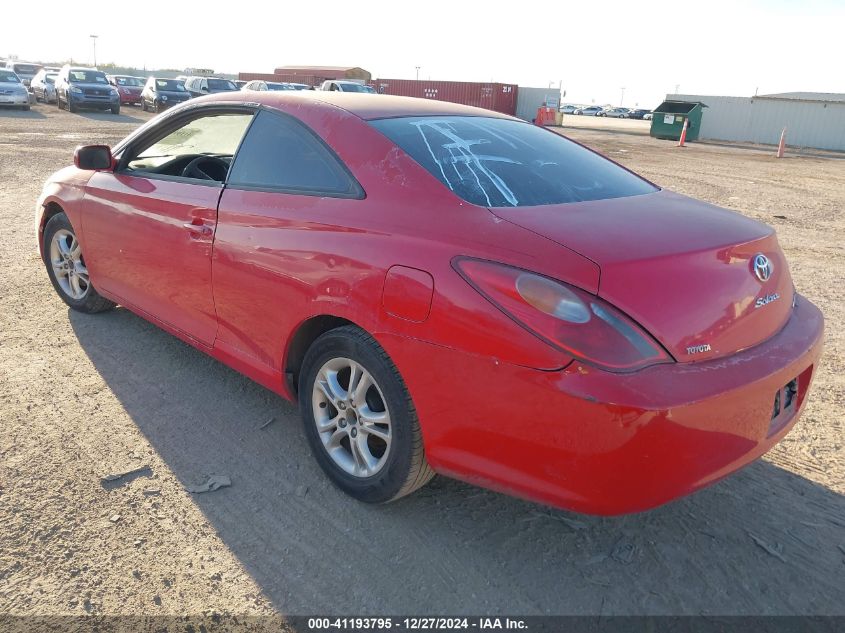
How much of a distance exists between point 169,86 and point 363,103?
1248 inches

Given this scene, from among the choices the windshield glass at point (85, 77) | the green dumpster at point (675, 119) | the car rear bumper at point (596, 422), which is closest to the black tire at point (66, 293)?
the car rear bumper at point (596, 422)

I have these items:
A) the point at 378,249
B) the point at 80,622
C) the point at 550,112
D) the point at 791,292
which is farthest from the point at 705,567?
the point at 550,112

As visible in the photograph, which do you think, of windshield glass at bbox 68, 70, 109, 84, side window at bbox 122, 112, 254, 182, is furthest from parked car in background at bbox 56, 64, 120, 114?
side window at bbox 122, 112, 254, 182

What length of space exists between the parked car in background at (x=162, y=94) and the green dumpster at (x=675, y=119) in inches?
864

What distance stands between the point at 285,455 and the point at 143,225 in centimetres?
156

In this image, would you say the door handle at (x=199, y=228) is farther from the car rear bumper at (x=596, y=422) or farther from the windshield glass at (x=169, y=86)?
the windshield glass at (x=169, y=86)

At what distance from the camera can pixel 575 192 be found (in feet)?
9.27

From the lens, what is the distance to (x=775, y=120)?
3409 centimetres

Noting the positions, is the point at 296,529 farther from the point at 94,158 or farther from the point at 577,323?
the point at 94,158

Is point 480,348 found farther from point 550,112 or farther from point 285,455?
point 550,112

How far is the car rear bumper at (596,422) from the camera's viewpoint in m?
1.97

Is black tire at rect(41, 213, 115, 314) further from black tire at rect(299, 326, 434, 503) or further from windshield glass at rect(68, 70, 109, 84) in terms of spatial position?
windshield glass at rect(68, 70, 109, 84)

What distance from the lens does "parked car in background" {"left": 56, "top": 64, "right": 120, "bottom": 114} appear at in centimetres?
2681

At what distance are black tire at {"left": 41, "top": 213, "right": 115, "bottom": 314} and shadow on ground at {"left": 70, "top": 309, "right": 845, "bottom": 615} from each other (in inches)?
69.2
